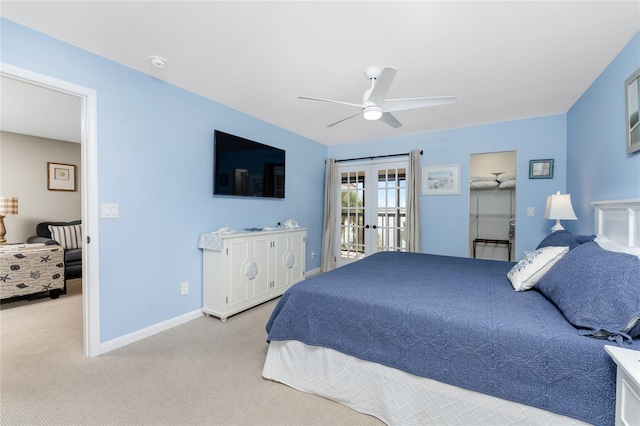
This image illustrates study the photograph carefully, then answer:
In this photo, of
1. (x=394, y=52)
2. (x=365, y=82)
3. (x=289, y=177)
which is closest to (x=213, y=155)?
(x=289, y=177)

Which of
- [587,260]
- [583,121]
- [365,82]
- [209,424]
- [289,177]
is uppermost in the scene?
[365,82]

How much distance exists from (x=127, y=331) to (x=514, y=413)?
2.80 m

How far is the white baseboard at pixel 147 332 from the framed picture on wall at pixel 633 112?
3.92 meters

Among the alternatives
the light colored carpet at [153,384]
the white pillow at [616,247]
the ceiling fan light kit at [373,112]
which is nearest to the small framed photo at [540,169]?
the white pillow at [616,247]

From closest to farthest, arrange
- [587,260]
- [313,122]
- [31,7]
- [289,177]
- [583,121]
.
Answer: [587,260] < [31,7] < [583,121] < [313,122] < [289,177]

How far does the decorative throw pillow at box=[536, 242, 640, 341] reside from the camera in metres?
1.15

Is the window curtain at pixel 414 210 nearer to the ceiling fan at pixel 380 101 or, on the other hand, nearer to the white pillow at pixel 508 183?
the white pillow at pixel 508 183

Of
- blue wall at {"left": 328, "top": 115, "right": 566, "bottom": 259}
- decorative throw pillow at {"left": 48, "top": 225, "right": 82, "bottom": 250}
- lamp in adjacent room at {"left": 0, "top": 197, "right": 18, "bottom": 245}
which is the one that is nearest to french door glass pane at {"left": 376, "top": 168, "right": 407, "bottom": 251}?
blue wall at {"left": 328, "top": 115, "right": 566, "bottom": 259}

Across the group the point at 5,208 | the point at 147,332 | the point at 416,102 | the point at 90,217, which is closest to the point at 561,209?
the point at 416,102

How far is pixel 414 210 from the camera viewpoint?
4.32 m

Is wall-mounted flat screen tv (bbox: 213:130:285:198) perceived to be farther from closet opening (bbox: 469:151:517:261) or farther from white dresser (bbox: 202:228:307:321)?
closet opening (bbox: 469:151:517:261)

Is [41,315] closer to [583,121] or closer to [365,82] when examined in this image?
[365,82]

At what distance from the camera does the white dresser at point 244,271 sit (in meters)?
2.94

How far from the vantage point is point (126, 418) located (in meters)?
1.57
